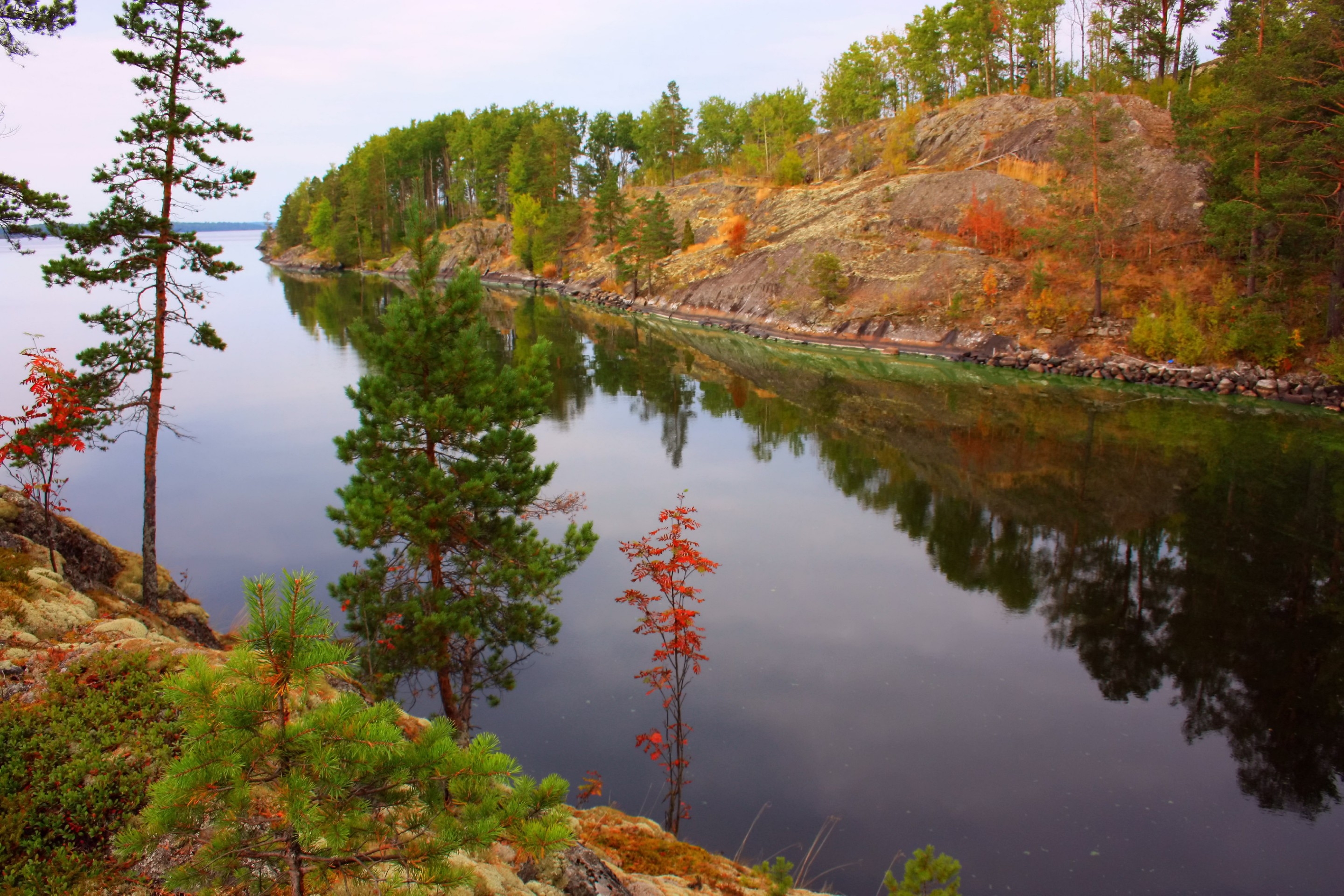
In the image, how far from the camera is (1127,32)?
59.7 m

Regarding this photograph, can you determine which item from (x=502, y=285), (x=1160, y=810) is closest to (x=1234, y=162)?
(x=1160, y=810)

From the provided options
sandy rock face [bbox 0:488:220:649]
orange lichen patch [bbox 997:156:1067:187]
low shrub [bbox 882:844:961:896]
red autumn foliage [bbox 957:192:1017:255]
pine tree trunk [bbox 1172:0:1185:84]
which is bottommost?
low shrub [bbox 882:844:961:896]

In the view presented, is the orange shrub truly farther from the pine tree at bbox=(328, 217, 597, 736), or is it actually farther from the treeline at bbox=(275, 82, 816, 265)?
the pine tree at bbox=(328, 217, 597, 736)

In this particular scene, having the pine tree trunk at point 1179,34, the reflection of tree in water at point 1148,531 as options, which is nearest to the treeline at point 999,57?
the pine tree trunk at point 1179,34

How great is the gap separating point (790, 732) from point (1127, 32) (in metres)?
66.3

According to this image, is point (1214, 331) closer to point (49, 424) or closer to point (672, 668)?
point (672, 668)

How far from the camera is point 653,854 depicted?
905 centimetres

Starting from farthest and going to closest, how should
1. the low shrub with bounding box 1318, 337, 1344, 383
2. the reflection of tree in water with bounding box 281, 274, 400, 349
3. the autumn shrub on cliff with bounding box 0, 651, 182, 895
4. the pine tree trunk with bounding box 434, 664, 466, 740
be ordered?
the reflection of tree in water with bounding box 281, 274, 400, 349 < the low shrub with bounding box 1318, 337, 1344, 383 < the pine tree trunk with bounding box 434, 664, 466, 740 < the autumn shrub on cliff with bounding box 0, 651, 182, 895

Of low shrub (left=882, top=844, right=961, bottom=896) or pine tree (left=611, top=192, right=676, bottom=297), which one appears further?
pine tree (left=611, top=192, right=676, bottom=297)

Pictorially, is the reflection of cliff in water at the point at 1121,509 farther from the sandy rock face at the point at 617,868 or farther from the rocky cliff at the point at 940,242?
the sandy rock face at the point at 617,868

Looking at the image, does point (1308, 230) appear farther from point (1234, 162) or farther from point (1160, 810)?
point (1160, 810)

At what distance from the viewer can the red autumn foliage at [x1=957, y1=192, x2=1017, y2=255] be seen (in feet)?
173

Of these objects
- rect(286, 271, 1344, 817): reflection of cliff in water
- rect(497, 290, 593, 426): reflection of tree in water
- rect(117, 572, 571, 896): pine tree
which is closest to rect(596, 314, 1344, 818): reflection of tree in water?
rect(286, 271, 1344, 817): reflection of cliff in water

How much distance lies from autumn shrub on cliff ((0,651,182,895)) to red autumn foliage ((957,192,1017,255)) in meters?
54.2
